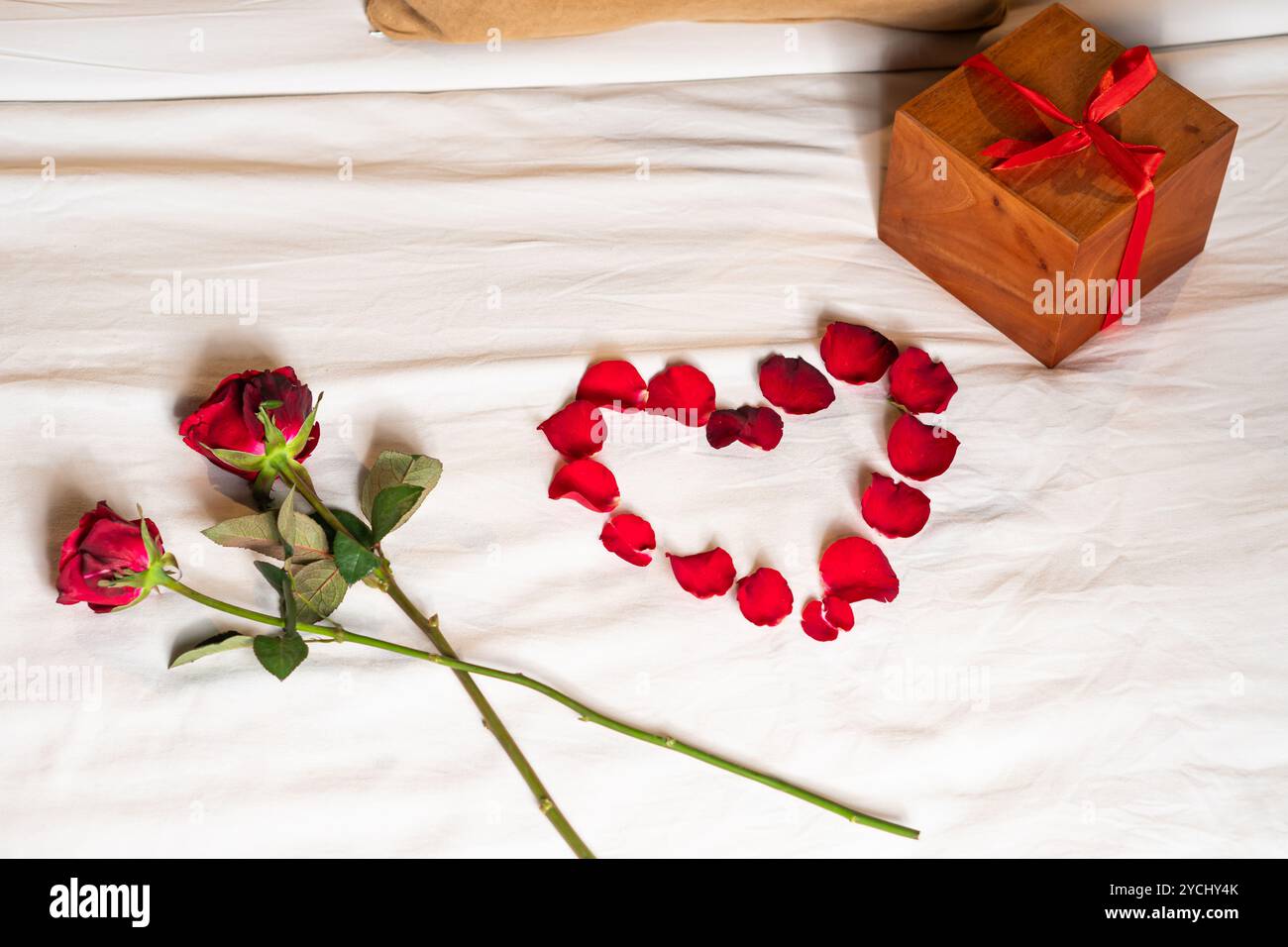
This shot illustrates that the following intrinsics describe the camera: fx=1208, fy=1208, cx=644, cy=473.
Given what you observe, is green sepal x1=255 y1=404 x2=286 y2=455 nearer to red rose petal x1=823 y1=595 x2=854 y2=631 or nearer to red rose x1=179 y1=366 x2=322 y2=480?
red rose x1=179 y1=366 x2=322 y2=480

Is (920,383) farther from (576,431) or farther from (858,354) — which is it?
(576,431)

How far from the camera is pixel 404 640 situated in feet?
2.96

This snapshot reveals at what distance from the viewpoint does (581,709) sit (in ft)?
2.83

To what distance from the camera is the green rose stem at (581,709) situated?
2.76ft

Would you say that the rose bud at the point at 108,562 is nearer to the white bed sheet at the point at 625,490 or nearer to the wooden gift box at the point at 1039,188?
the white bed sheet at the point at 625,490

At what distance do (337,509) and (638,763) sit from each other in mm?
302

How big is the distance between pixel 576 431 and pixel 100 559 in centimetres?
36

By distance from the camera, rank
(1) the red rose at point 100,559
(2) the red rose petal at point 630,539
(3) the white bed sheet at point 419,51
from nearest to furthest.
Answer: (1) the red rose at point 100,559, (2) the red rose petal at point 630,539, (3) the white bed sheet at point 419,51

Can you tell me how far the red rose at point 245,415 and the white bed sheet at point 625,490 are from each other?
88 mm

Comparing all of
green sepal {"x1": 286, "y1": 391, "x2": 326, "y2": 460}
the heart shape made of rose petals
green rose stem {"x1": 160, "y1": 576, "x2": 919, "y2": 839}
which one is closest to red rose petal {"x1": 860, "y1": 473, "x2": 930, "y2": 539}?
the heart shape made of rose petals

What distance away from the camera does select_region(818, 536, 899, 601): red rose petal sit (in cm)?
90

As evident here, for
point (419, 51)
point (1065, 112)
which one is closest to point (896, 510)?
point (1065, 112)

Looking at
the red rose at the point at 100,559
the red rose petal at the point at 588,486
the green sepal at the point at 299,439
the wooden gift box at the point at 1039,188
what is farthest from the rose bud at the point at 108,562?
the wooden gift box at the point at 1039,188
